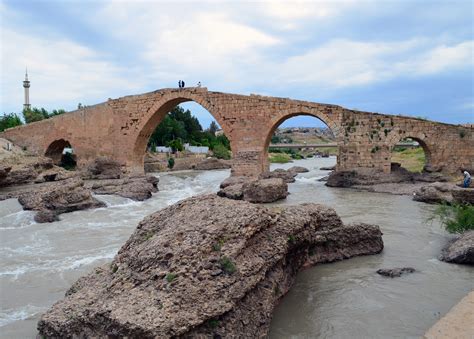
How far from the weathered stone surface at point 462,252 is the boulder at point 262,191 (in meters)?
6.44

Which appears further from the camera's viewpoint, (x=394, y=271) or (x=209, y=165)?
(x=209, y=165)

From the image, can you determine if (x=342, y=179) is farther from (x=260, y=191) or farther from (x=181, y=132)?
(x=181, y=132)

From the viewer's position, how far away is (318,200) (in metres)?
12.7

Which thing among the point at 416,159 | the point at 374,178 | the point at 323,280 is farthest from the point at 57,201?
the point at 416,159

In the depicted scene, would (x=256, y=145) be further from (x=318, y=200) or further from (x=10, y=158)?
(x=10, y=158)

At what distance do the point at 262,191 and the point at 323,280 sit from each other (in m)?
7.14

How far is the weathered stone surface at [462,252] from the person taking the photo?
535 cm

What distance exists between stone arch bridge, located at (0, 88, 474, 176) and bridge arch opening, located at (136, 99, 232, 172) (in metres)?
0.21

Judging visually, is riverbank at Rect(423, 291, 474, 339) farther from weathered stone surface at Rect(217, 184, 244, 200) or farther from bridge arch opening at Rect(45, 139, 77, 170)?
bridge arch opening at Rect(45, 139, 77, 170)

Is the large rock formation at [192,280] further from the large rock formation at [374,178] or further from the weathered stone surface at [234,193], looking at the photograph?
the large rock formation at [374,178]

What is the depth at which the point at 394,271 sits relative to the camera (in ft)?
16.6

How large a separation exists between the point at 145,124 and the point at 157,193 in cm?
666

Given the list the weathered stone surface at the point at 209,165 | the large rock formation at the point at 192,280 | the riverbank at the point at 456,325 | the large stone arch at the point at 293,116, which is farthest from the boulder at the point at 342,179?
the weathered stone surface at the point at 209,165

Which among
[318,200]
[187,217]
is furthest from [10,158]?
[187,217]
